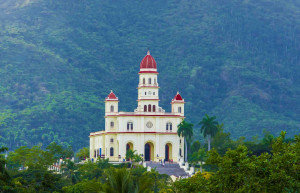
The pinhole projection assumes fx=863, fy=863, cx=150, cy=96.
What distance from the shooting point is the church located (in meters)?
126

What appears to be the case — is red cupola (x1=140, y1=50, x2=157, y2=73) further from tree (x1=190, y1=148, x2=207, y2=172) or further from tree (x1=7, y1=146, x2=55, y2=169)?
Answer: tree (x1=7, y1=146, x2=55, y2=169)

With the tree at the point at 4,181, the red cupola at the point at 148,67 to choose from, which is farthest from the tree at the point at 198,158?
the tree at the point at 4,181

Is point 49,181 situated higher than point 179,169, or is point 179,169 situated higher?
point 179,169

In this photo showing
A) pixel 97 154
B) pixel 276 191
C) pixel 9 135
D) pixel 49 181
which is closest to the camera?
pixel 276 191

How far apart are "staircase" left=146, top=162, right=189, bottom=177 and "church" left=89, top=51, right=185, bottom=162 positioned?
728 cm

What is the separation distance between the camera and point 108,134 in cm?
12756

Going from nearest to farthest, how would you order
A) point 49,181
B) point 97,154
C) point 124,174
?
point 124,174 < point 49,181 < point 97,154

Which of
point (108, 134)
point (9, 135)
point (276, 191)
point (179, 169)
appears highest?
point (9, 135)

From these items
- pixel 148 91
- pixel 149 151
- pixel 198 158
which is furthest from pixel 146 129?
pixel 198 158

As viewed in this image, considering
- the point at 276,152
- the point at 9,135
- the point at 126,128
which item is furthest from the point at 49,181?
the point at 9,135

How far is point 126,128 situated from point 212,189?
3257 inches

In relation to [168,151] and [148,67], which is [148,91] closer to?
[148,67]

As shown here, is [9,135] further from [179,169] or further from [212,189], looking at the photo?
[212,189]

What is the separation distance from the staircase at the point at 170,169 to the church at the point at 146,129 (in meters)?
7.28
